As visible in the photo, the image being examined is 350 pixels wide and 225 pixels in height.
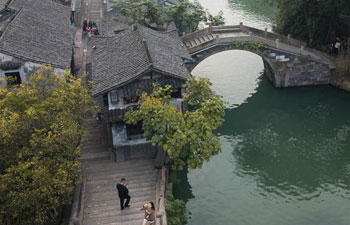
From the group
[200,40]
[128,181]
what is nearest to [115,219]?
[128,181]

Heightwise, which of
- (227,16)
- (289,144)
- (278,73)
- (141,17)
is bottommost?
(289,144)

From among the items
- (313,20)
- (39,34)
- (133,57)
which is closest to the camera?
(133,57)

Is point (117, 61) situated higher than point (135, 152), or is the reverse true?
point (117, 61)

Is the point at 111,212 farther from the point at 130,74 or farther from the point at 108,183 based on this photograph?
the point at 130,74

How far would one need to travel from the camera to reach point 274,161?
34.6 metres

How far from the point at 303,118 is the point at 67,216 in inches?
1079

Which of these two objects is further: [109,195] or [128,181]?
[128,181]

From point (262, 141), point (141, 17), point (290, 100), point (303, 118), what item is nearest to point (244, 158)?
point (262, 141)

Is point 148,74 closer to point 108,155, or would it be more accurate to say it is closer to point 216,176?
point 108,155

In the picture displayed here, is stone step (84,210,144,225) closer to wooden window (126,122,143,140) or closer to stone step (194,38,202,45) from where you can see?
wooden window (126,122,143,140)

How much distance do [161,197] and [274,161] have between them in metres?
14.0

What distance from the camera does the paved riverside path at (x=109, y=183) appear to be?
24406 millimetres

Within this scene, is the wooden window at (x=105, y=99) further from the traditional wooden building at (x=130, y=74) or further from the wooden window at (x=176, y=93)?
the wooden window at (x=176, y=93)

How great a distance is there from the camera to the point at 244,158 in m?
35.0
